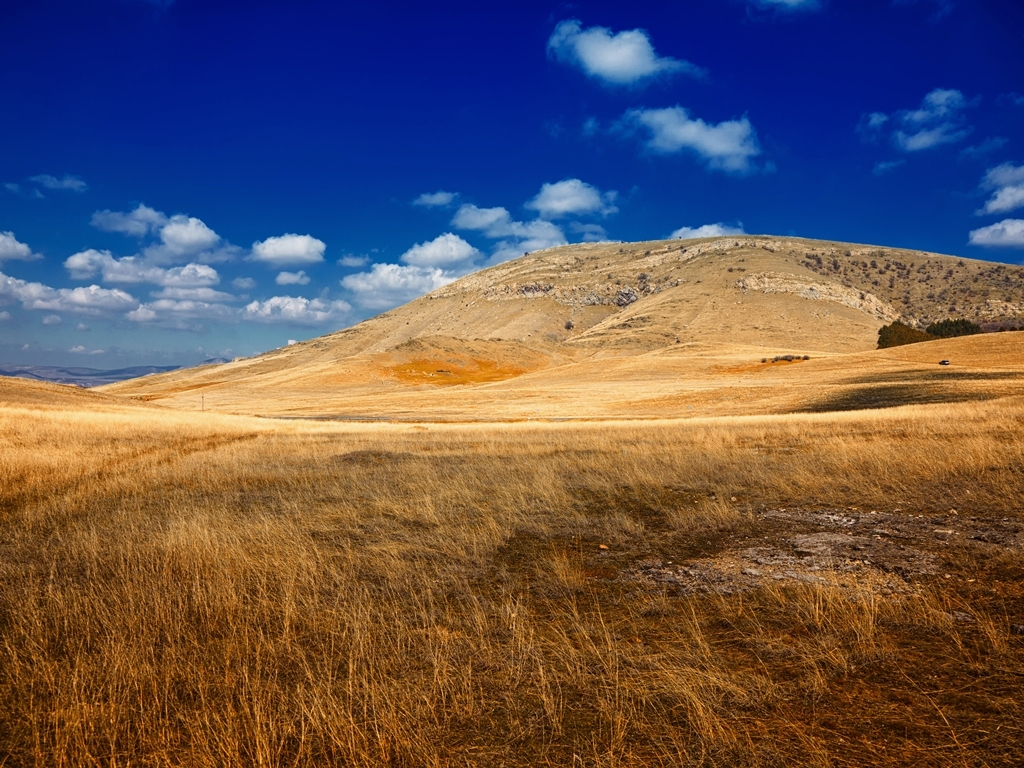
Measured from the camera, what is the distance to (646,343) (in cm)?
11475

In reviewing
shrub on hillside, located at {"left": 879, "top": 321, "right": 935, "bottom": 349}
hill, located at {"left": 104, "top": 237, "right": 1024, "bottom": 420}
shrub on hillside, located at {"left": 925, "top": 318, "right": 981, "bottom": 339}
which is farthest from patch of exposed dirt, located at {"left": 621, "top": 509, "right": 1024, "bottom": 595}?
shrub on hillside, located at {"left": 925, "top": 318, "right": 981, "bottom": 339}

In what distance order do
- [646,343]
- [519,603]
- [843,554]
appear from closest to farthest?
[519,603] → [843,554] → [646,343]

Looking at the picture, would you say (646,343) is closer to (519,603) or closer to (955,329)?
(955,329)

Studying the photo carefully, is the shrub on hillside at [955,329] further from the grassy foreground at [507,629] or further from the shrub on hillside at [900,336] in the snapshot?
the grassy foreground at [507,629]

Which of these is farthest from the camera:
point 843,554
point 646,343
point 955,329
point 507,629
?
point 646,343

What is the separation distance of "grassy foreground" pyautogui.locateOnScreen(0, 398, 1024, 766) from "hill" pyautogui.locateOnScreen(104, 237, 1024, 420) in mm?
33769

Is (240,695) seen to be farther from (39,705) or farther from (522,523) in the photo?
(522,523)

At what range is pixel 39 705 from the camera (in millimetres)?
3797

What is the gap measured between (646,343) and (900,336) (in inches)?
1734

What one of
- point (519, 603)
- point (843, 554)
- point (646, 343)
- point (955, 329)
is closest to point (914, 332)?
point (955, 329)

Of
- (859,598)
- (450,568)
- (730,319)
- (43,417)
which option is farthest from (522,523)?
(730,319)

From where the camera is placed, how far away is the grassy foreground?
3387 mm

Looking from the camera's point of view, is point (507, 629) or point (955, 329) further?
point (955, 329)

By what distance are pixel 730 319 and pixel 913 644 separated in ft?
431
